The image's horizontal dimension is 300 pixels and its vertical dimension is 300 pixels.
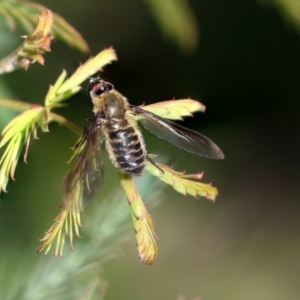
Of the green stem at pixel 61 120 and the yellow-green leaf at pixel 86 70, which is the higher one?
the yellow-green leaf at pixel 86 70

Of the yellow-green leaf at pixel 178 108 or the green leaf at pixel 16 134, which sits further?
the yellow-green leaf at pixel 178 108

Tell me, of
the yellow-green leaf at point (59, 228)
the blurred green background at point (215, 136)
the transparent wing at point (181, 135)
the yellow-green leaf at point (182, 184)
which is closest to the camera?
the yellow-green leaf at point (59, 228)

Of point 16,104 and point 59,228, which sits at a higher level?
point 16,104

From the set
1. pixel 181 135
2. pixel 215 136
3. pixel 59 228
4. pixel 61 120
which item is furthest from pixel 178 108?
pixel 215 136

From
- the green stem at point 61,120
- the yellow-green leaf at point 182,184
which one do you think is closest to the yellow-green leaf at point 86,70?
the green stem at point 61,120

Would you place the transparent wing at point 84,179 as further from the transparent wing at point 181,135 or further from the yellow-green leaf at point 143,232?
the transparent wing at point 181,135

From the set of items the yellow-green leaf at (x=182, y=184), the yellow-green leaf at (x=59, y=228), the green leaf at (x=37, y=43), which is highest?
the green leaf at (x=37, y=43)

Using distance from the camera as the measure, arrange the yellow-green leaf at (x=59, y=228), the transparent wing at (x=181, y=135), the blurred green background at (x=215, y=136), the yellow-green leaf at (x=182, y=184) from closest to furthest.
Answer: the yellow-green leaf at (x=59, y=228), the yellow-green leaf at (x=182, y=184), the transparent wing at (x=181, y=135), the blurred green background at (x=215, y=136)

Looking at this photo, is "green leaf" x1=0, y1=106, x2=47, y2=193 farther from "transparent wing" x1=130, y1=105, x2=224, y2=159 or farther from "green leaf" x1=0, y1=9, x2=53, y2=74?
"transparent wing" x1=130, y1=105, x2=224, y2=159

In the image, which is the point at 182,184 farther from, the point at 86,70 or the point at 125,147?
the point at 86,70
